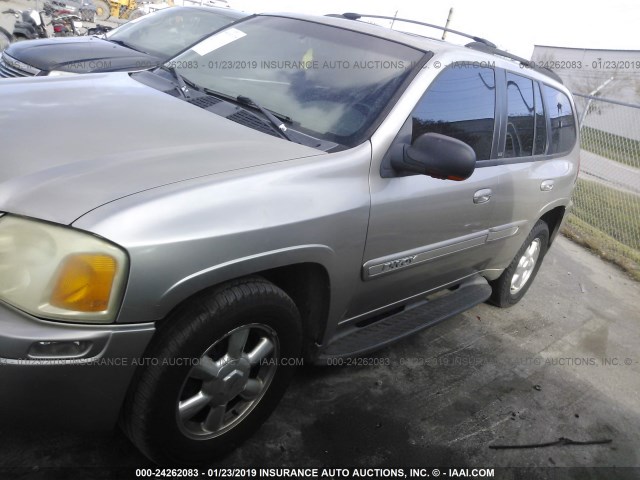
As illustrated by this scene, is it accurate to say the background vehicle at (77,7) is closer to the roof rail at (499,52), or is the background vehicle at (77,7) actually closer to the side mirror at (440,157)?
the roof rail at (499,52)

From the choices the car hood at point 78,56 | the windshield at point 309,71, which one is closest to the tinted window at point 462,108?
the windshield at point 309,71

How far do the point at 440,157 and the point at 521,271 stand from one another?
8.40ft

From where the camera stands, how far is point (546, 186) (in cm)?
387

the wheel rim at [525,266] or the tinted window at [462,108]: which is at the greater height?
the tinted window at [462,108]

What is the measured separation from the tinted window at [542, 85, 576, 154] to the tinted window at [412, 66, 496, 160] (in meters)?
1.00

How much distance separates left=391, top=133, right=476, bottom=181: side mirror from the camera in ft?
7.52

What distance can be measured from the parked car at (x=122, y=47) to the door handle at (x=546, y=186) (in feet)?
9.57

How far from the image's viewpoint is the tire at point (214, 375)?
1.88 meters

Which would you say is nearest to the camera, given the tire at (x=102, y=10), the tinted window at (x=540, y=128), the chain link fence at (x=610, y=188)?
the tinted window at (x=540, y=128)

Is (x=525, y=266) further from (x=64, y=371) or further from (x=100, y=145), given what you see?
(x=64, y=371)

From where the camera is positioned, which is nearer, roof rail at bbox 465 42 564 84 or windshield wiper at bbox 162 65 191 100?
windshield wiper at bbox 162 65 191 100

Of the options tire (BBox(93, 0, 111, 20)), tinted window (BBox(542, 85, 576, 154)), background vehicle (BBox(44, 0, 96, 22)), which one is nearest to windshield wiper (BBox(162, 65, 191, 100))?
tinted window (BBox(542, 85, 576, 154))

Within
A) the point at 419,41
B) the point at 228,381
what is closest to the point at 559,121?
the point at 419,41

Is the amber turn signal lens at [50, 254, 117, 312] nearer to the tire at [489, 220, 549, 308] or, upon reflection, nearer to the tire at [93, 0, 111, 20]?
the tire at [489, 220, 549, 308]
